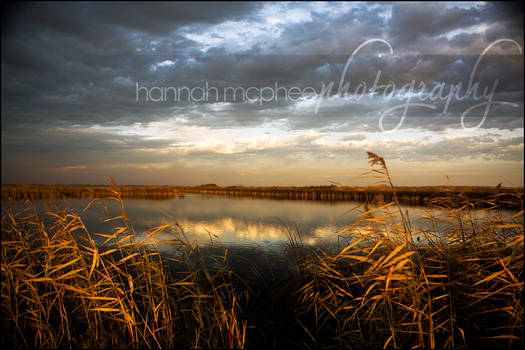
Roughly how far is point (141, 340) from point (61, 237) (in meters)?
2.04

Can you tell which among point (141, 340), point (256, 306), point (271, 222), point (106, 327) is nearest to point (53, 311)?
point (106, 327)

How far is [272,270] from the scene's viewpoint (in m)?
7.62

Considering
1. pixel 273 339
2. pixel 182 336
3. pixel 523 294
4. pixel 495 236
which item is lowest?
pixel 273 339

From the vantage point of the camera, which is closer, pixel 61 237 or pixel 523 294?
pixel 523 294

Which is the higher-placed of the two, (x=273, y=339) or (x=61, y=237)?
(x=61, y=237)

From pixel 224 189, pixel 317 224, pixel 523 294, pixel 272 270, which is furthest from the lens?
pixel 224 189

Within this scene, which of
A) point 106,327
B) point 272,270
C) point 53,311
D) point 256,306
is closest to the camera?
point 106,327

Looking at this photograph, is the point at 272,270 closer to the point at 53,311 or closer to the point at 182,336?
the point at 182,336

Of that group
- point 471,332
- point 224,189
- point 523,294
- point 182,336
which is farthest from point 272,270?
point 224,189

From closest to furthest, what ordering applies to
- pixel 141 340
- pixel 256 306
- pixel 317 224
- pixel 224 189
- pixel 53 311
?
1. pixel 141 340
2. pixel 53 311
3. pixel 256 306
4. pixel 317 224
5. pixel 224 189

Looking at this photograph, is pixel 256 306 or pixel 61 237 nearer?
pixel 61 237

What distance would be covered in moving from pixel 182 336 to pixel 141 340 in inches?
23.6

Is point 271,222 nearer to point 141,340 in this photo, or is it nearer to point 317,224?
point 317,224

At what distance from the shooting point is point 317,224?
1500 centimetres
